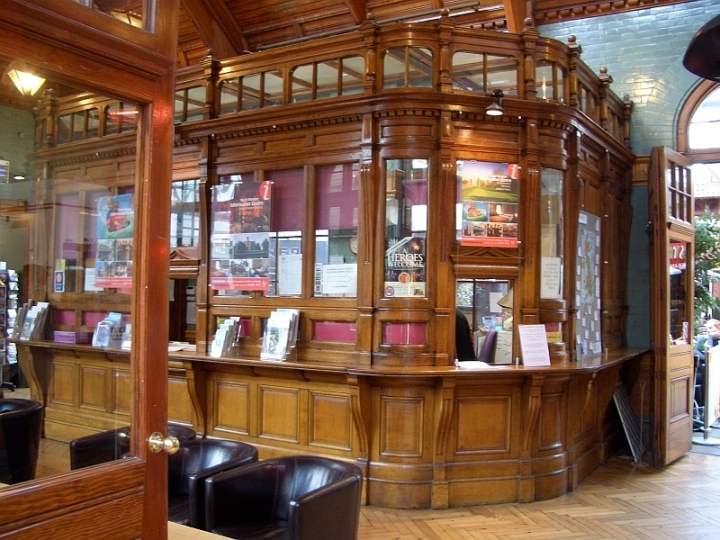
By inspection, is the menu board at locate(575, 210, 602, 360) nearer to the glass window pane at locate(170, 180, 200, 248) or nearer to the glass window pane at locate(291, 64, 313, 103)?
the glass window pane at locate(291, 64, 313, 103)

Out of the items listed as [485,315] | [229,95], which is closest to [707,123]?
[485,315]

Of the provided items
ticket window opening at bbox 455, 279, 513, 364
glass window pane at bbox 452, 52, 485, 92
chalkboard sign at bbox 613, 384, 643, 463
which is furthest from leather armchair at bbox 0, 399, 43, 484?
chalkboard sign at bbox 613, 384, 643, 463

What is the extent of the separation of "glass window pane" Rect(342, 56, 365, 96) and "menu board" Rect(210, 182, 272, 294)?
1085 millimetres

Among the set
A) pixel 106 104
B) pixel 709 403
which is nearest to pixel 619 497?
pixel 709 403

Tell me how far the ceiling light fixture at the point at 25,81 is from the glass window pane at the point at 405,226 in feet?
12.8

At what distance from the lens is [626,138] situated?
758cm

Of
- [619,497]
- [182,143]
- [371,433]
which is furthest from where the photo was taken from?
[182,143]

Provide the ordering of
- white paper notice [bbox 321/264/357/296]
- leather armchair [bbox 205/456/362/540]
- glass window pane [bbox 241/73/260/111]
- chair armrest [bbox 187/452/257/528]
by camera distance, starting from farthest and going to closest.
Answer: glass window pane [bbox 241/73/260/111], white paper notice [bbox 321/264/357/296], chair armrest [bbox 187/452/257/528], leather armchair [bbox 205/456/362/540]

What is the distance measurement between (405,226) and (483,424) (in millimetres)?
1658

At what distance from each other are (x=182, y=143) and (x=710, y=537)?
5.35 m

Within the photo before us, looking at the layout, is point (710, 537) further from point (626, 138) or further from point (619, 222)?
point (626, 138)

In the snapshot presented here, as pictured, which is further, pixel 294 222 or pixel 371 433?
pixel 294 222

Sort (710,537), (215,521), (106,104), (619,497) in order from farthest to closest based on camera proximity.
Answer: (619,497)
(710,537)
(215,521)
(106,104)

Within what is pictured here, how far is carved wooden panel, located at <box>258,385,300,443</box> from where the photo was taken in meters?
5.59
